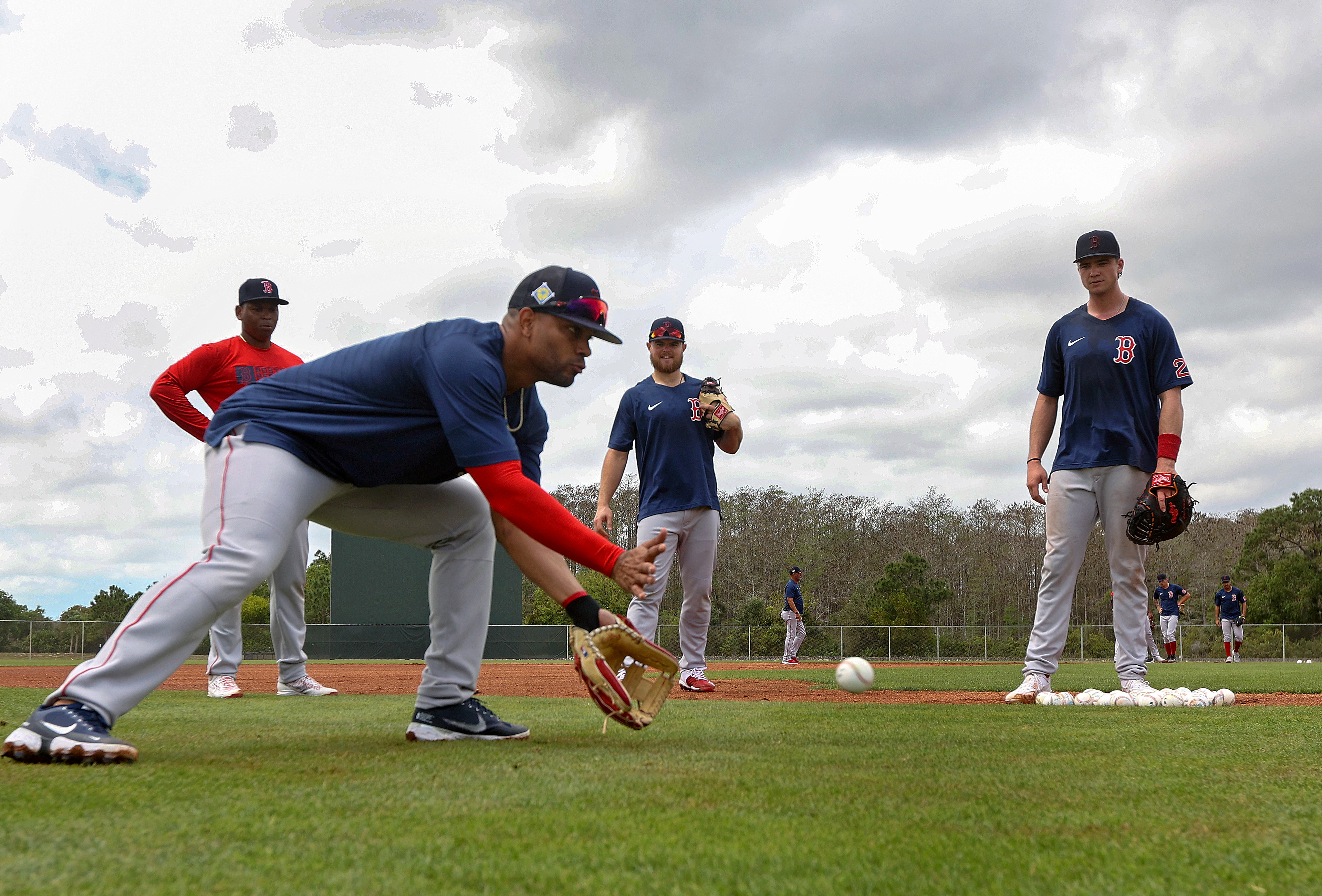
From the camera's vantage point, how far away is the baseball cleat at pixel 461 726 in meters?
3.69

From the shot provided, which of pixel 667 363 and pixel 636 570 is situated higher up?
pixel 667 363

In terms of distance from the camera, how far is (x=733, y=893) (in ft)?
5.09

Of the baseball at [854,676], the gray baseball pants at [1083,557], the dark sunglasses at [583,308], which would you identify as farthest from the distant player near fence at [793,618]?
the dark sunglasses at [583,308]

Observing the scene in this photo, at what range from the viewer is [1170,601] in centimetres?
2419

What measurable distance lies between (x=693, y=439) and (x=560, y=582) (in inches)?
134

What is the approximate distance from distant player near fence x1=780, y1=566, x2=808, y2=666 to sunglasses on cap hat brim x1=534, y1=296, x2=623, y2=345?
59.4ft

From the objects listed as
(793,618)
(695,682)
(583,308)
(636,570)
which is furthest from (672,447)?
(793,618)

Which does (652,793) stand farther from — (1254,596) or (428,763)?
(1254,596)

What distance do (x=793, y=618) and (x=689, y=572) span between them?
15.5 metres

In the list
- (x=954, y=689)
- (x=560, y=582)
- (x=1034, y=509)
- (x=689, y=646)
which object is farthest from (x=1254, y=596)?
(x=560, y=582)

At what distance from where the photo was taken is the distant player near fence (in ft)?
71.7

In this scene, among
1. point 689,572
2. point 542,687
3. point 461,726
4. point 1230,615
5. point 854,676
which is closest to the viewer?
point 461,726

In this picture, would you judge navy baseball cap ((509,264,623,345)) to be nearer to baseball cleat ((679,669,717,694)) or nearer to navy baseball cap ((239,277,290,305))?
navy baseball cap ((239,277,290,305))

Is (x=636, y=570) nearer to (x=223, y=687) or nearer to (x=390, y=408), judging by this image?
(x=390, y=408)
